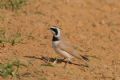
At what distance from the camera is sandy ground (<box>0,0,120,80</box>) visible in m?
11.9

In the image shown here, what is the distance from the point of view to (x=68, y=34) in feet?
47.1

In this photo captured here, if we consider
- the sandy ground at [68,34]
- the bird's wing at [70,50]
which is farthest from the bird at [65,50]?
the sandy ground at [68,34]

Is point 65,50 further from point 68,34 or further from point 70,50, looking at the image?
point 68,34

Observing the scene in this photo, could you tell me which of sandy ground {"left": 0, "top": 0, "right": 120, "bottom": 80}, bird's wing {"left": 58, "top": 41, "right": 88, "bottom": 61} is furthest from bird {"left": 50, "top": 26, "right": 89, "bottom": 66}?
sandy ground {"left": 0, "top": 0, "right": 120, "bottom": 80}

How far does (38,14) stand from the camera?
1532cm

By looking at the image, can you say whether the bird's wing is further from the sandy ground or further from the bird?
the sandy ground

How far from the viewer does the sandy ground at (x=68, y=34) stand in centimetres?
1194

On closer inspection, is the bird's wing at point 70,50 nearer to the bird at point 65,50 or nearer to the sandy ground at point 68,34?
the bird at point 65,50

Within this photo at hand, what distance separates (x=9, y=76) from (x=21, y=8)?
4551 millimetres

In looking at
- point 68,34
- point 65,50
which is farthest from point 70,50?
point 68,34

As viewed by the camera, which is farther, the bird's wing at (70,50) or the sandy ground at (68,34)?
the bird's wing at (70,50)

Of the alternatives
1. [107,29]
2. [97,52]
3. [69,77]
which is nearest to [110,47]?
[97,52]

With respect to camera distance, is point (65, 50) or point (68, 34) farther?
point (68, 34)

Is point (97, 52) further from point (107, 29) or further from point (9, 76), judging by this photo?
point (9, 76)
